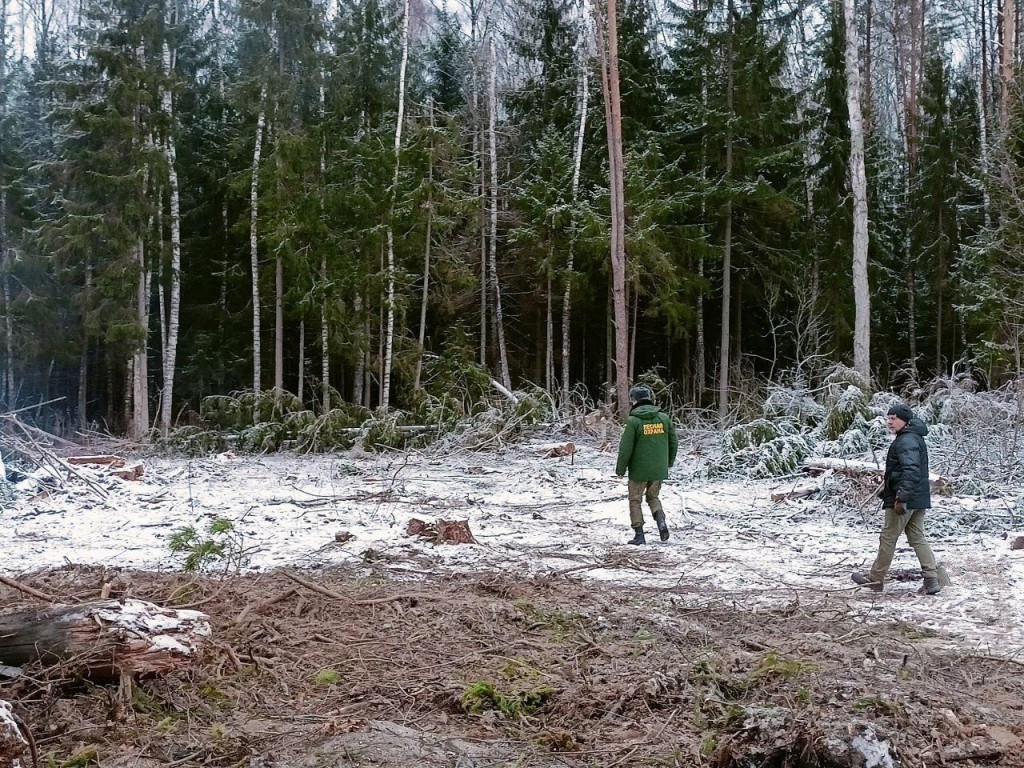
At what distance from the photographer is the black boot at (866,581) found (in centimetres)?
656

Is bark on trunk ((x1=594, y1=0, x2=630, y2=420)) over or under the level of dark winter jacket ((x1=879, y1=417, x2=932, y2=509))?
over

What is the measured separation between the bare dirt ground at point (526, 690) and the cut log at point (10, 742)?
0.98 ft

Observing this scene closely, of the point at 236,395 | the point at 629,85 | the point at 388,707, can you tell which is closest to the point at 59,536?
the point at 388,707

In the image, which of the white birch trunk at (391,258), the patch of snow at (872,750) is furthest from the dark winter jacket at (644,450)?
the white birch trunk at (391,258)

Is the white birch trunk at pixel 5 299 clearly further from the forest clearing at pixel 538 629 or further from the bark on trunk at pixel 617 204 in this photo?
the bark on trunk at pixel 617 204

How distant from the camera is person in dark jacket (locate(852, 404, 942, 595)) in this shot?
6352 millimetres

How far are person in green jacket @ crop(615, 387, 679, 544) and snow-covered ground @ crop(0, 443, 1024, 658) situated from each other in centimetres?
34

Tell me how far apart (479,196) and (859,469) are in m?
13.7

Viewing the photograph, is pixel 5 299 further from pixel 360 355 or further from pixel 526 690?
pixel 526 690

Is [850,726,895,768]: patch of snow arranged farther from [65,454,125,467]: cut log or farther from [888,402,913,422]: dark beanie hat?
[65,454,125,467]: cut log

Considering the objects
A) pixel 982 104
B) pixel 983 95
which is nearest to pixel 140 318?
pixel 982 104

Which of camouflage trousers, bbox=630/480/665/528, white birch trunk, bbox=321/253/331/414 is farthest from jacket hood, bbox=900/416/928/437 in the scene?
white birch trunk, bbox=321/253/331/414

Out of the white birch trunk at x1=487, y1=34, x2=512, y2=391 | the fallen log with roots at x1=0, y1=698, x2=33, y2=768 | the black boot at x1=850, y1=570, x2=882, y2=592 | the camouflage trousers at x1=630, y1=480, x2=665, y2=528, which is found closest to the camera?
the fallen log with roots at x1=0, y1=698, x2=33, y2=768

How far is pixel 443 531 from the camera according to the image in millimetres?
8352
